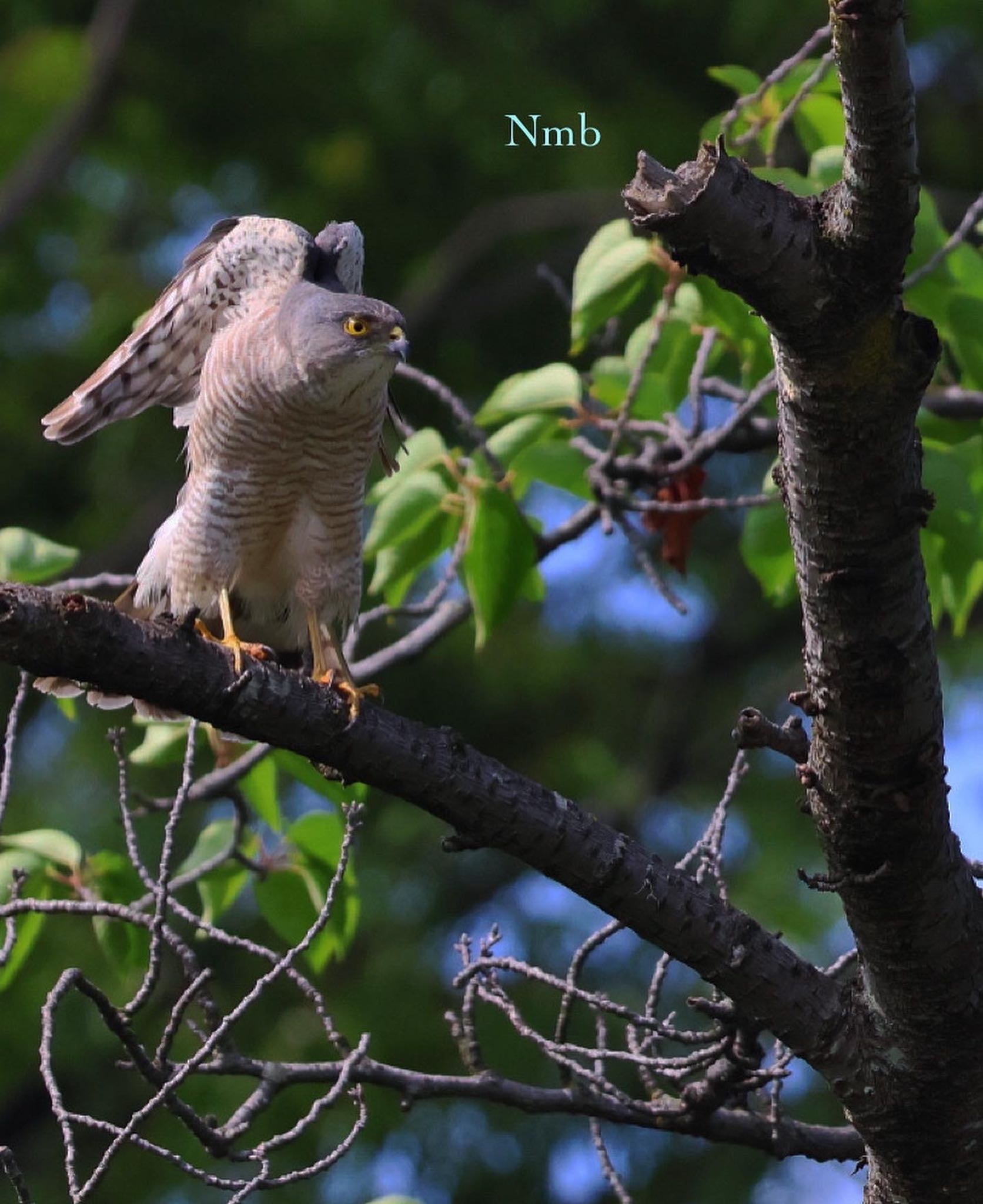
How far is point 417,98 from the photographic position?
868 cm

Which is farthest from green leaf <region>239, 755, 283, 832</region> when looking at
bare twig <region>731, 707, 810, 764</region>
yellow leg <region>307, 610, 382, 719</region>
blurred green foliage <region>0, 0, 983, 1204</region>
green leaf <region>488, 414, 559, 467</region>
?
blurred green foliage <region>0, 0, 983, 1204</region>

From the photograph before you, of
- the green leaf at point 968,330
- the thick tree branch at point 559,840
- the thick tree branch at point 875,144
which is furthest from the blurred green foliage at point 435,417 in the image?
the thick tree branch at point 875,144

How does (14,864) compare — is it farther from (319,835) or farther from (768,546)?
(768,546)

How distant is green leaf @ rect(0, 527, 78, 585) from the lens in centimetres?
317

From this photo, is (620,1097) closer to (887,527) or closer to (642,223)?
(887,527)

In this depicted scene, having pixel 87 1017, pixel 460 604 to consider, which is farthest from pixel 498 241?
pixel 460 604

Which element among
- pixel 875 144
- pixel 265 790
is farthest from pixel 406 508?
pixel 875 144

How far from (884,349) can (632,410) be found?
5.25 feet

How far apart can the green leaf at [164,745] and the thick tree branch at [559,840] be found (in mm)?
1252

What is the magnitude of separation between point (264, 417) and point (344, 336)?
10.5 inches

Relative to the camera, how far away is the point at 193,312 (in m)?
3.77

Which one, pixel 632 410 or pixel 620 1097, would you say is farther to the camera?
pixel 632 410

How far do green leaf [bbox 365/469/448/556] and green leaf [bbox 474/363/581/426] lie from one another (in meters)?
0.20

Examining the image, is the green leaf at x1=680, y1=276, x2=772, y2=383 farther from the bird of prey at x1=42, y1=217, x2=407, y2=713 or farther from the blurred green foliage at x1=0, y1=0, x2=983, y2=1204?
the blurred green foliage at x1=0, y1=0, x2=983, y2=1204
